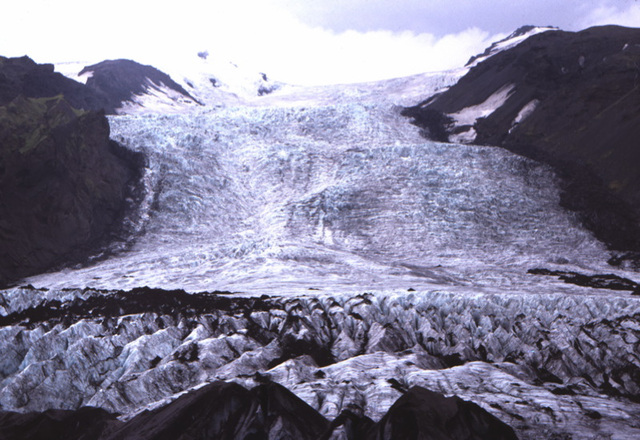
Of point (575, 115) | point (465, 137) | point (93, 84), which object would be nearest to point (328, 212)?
A: point (465, 137)

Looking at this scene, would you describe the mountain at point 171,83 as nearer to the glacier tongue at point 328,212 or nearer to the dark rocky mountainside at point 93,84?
the dark rocky mountainside at point 93,84

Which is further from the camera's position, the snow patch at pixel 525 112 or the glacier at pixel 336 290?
the snow patch at pixel 525 112

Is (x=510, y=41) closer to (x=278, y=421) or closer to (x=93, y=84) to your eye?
(x=93, y=84)

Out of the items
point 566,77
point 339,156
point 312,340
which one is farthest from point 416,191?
point 566,77

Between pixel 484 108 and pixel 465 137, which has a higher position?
pixel 484 108

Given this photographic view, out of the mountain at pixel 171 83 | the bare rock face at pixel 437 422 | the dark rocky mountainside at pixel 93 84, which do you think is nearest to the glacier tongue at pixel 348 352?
→ the bare rock face at pixel 437 422

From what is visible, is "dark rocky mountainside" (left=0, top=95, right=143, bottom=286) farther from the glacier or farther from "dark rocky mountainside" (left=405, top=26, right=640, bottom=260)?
"dark rocky mountainside" (left=405, top=26, right=640, bottom=260)
